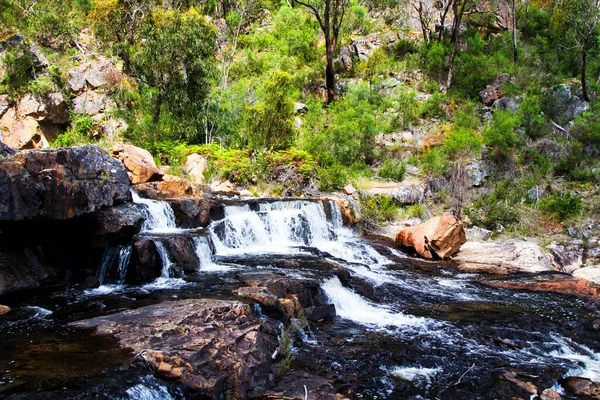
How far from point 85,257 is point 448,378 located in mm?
6604

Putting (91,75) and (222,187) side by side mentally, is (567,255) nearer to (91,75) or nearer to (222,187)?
(222,187)

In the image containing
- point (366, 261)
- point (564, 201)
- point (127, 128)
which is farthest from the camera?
point (127, 128)

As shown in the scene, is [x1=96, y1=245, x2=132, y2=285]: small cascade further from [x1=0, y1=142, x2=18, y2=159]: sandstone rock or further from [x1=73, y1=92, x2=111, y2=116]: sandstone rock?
[x1=73, y1=92, x2=111, y2=116]: sandstone rock

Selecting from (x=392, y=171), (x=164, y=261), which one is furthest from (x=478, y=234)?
(x=164, y=261)

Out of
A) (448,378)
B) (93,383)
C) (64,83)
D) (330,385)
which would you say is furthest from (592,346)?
(64,83)

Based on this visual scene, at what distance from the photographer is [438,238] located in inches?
465

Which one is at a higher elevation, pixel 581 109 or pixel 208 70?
pixel 208 70

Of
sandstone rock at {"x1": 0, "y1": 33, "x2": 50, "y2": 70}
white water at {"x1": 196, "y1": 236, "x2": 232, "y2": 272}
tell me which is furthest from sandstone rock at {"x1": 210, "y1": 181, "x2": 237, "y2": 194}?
sandstone rock at {"x1": 0, "y1": 33, "x2": 50, "y2": 70}

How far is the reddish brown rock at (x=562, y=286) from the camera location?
8852mm

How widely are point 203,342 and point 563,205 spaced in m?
14.4

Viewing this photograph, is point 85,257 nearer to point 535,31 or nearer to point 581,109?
point 581,109

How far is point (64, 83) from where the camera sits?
18.3 meters

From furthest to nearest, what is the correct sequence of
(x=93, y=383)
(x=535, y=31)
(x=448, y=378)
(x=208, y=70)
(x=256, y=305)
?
(x=535, y=31), (x=208, y=70), (x=256, y=305), (x=448, y=378), (x=93, y=383)

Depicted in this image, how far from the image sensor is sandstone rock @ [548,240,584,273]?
11750 mm
